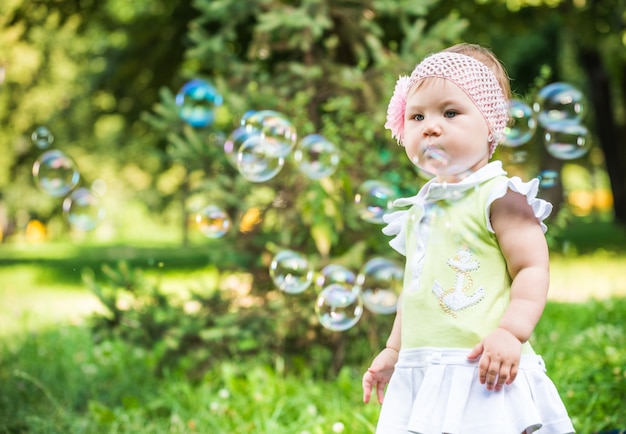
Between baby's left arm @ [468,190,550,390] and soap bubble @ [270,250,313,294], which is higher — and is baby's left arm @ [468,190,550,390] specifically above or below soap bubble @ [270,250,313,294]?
above

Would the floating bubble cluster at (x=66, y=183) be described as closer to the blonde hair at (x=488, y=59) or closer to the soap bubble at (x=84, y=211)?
the soap bubble at (x=84, y=211)

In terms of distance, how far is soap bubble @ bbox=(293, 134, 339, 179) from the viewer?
4.06 m

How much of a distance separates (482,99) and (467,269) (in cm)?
43

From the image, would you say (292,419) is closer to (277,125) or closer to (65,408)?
(65,408)

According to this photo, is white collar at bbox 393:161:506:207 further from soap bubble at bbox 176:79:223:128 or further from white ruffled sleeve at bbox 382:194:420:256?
soap bubble at bbox 176:79:223:128

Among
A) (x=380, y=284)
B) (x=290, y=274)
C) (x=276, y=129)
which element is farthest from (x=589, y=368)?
(x=276, y=129)

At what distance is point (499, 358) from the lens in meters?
1.90

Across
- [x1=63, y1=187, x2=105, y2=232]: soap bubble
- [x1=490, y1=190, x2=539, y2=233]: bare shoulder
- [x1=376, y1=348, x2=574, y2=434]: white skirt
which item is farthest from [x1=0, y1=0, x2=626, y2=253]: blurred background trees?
[x1=376, y1=348, x2=574, y2=434]: white skirt

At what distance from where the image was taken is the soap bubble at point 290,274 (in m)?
3.72

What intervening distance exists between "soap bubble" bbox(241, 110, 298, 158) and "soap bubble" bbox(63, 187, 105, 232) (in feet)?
3.56

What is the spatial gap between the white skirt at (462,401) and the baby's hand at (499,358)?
7 centimetres

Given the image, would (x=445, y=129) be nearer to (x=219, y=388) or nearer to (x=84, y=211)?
(x=219, y=388)

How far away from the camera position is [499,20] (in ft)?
25.8

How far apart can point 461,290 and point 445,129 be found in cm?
40
